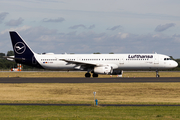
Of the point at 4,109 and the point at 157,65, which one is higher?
the point at 157,65

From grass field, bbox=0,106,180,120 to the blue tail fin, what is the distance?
4064 centimetres

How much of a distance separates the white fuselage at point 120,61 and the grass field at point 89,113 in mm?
35517

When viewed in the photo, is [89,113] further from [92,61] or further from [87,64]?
[92,61]

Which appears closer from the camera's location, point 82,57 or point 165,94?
point 165,94

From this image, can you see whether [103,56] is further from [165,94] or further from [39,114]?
[39,114]

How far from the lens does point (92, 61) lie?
2247 inches

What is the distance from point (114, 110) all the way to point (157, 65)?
37837mm

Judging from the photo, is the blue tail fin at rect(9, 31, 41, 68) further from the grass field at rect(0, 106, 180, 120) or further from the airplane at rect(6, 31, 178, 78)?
the grass field at rect(0, 106, 180, 120)

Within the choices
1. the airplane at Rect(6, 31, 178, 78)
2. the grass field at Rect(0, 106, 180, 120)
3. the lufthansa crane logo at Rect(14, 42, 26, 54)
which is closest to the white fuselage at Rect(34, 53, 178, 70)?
the airplane at Rect(6, 31, 178, 78)

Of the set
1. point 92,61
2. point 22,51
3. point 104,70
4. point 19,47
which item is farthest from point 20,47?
point 104,70

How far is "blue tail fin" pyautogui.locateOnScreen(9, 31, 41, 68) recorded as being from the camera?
5962 centimetres

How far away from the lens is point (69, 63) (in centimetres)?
5647

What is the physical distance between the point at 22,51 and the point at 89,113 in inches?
1778

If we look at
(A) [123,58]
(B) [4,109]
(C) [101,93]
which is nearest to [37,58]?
(A) [123,58]
